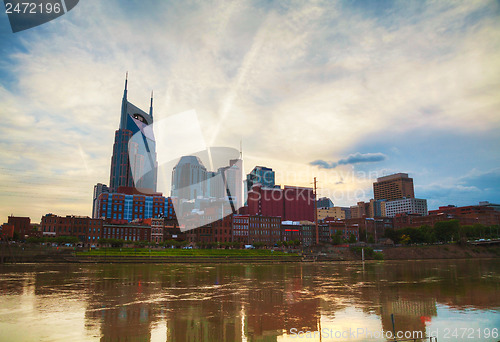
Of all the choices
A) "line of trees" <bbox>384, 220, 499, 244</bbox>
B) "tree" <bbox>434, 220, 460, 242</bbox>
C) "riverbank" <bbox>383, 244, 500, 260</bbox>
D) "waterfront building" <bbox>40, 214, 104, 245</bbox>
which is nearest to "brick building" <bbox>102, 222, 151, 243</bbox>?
"waterfront building" <bbox>40, 214, 104, 245</bbox>

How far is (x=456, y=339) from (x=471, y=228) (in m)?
174

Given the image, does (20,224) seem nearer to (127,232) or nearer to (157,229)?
(127,232)

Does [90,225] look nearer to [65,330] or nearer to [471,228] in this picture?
[65,330]

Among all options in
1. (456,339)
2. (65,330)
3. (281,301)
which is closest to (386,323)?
(456,339)

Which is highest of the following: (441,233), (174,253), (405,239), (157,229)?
(157,229)

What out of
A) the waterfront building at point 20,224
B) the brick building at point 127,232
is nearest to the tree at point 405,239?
the brick building at point 127,232

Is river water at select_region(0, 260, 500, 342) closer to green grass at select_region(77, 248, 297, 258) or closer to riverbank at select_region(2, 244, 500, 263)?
riverbank at select_region(2, 244, 500, 263)

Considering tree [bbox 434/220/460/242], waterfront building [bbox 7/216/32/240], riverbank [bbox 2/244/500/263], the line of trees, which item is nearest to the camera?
riverbank [bbox 2/244/500/263]

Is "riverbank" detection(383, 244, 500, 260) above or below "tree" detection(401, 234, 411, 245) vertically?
below

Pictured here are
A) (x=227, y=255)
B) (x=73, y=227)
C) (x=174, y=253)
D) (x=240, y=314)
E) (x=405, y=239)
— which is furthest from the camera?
(x=405, y=239)

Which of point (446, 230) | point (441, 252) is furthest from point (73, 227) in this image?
point (446, 230)

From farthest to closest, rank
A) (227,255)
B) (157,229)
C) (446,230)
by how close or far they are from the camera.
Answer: (446,230) < (157,229) < (227,255)

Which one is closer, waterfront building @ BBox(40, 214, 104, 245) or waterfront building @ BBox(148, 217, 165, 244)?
waterfront building @ BBox(40, 214, 104, 245)

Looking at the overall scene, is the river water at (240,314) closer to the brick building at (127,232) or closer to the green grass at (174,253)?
the green grass at (174,253)
